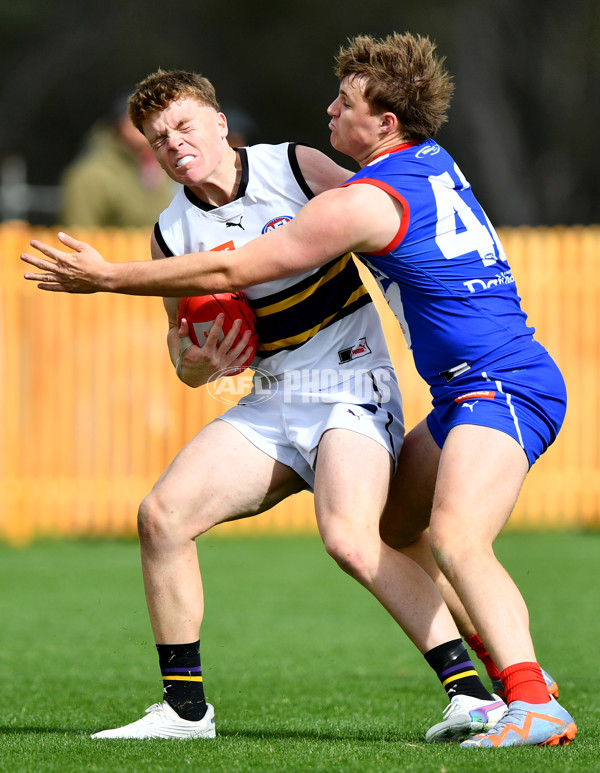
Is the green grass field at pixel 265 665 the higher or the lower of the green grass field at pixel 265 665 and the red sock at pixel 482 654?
the lower

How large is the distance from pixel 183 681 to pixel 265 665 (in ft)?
5.49

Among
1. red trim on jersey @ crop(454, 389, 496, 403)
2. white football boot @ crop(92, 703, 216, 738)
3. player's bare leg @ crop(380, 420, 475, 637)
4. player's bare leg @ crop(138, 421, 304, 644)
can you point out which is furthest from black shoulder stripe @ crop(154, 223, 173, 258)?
white football boot @ crop(92, 703, 216, 738)

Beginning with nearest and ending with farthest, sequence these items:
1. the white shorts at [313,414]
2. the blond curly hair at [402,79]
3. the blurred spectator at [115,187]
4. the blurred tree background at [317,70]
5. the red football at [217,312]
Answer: the blond curly hair at [402,79]
the white shorts at [313,414]
the red football at [217,312]
the blurred spectator at [115,187]
the blurred tree background at [317,70]

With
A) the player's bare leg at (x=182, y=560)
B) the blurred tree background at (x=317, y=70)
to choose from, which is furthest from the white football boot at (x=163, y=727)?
the blurred tree background at (x=317, y=70)

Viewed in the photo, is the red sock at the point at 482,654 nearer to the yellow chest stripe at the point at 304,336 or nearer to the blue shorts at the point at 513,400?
the blue shorts at the point at 513,400

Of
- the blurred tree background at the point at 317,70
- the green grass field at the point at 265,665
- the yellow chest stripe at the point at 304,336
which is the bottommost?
the green grass field at the point at 265,665

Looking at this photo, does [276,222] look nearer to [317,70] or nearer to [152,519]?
[152,519]

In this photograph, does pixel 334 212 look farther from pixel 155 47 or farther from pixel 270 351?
pixel 155 47

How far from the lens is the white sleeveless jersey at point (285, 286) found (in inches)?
175

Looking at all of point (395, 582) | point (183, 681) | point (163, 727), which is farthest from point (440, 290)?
point (163, 727)

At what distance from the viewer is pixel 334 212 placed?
3.84 m

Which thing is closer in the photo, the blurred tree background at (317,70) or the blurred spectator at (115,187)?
the blurred spectator at (115,187)

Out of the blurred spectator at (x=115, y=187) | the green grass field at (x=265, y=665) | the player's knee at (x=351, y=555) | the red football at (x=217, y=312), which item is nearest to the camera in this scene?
the green grass field at (x=265, y=665)

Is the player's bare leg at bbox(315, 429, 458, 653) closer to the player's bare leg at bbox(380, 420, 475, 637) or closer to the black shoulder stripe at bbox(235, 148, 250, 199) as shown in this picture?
the player's bare leg at bbox(380, 420, 475, 637)
